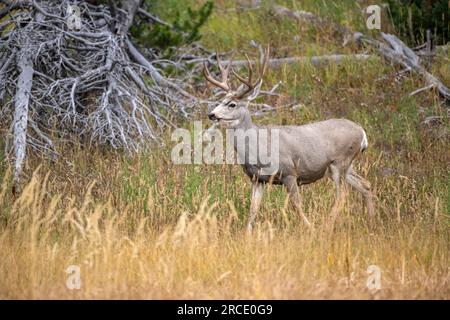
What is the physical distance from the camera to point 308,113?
1312cm

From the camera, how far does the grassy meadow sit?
21.9 ft

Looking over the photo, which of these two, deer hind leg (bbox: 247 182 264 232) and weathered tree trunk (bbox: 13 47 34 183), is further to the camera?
weathered tree trunk (bbox: 13 47 34 183)

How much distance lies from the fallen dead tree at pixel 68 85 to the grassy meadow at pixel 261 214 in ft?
0.97

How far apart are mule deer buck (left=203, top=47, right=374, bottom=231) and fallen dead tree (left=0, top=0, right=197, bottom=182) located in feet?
5.73

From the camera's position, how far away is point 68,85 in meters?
11.1

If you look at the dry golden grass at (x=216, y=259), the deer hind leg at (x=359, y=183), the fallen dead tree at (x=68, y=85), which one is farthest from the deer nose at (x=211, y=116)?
the deer hind leg at (x=359, y=183)

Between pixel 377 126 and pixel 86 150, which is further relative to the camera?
pixel 377 126

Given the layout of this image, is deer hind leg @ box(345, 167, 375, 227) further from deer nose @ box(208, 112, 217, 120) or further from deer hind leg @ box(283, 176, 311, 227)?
deer nose @ box(208, 112, 217, 120)

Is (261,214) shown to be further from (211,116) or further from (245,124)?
(211,116)

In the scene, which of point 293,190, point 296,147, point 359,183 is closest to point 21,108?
point 296,147

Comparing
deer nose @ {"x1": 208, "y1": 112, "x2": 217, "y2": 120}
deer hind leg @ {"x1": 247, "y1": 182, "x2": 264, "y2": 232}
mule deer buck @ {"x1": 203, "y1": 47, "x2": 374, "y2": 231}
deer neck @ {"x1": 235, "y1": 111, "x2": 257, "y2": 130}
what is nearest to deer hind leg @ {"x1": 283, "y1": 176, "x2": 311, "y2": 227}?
mule deer buck @ {"x1": 203, "y1": 47, "x2": 374, "y2": 231}

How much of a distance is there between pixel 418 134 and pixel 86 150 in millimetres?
4648
